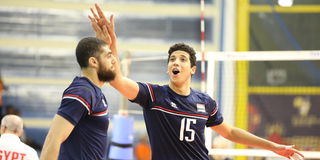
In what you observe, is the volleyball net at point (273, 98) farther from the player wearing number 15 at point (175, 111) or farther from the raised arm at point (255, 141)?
the player wearing number 15 at point (175, 111)

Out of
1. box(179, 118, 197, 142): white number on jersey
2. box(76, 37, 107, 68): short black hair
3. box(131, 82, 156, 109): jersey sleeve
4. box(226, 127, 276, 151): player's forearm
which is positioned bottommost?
box(226, 127, 276, 151): player's forearm

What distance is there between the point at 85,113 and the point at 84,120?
86 mm

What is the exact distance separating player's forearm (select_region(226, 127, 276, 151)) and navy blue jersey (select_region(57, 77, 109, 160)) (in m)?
1.94

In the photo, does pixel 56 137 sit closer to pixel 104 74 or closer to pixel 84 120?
pixel 84 120

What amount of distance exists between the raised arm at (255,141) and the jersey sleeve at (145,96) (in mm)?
937

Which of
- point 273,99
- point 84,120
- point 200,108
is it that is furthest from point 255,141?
point 273,99

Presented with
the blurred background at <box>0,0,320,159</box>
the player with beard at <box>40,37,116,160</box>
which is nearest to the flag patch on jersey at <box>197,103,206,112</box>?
the player with beard at <box>40,37,116,160</box>

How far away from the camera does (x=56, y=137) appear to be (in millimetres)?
3350

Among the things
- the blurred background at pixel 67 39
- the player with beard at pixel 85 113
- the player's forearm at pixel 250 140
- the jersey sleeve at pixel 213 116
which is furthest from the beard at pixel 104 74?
the blurred background at pixel 67 39

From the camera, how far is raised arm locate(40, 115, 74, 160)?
3309mm

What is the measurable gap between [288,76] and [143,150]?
3714 millimetres

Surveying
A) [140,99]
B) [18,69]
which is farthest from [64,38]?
[140,99]

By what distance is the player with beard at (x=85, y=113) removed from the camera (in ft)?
11.1

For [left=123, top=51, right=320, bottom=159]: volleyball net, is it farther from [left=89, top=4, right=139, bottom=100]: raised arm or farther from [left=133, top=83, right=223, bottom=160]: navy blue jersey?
[left=89, top=4, right=139, bottom=100]: raised arm
